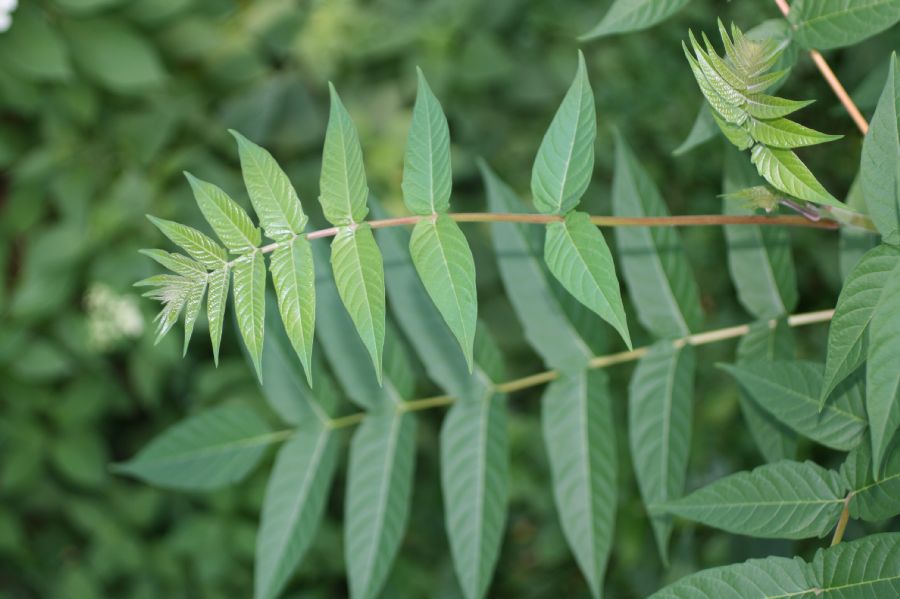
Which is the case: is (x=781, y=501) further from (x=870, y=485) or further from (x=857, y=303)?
(x=857, y=303)

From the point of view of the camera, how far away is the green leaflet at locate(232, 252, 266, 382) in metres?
0.90

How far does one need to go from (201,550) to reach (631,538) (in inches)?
44.4

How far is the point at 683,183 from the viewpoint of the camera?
2.28 metres

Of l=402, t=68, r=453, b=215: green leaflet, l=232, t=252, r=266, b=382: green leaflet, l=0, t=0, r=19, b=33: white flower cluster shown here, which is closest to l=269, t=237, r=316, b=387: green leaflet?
l=232, t=252, r=266, b=382: green leaflet

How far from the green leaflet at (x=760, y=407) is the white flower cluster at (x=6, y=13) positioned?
1820mm

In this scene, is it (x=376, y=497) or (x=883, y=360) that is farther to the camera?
(x=376, y=497)

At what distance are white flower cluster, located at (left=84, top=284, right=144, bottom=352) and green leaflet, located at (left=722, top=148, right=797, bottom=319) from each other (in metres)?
1.69

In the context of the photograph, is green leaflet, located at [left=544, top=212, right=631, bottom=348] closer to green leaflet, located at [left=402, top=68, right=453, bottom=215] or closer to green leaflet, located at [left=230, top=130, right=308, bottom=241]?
green leaflet, located at [left=402, top=68, right=453, bottom=215]

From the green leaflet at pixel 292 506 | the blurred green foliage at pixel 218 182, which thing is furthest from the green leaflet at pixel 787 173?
the blurred green foliage at pixel 218 182

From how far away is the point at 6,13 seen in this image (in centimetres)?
229

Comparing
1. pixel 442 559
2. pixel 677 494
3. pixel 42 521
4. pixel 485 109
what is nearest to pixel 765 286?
pixel 677 494

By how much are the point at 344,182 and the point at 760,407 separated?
0.65 metres

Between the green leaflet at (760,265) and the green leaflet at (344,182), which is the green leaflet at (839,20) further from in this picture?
the green leaflet at (344,182)

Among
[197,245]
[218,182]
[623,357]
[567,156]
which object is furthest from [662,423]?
[218,182]
